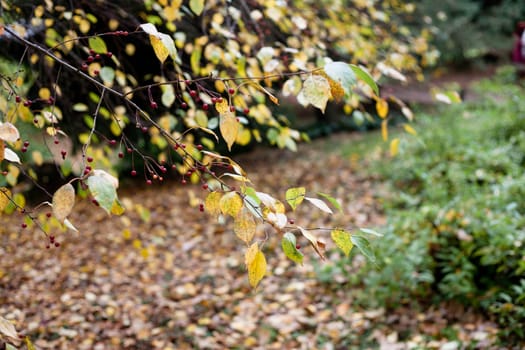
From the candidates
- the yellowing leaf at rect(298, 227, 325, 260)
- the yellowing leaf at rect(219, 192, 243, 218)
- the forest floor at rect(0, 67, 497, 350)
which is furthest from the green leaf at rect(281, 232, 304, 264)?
the forest floor at rect(0, 67, 497, 350)

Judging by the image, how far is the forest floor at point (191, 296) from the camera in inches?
119

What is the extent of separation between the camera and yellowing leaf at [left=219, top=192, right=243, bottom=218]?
1186 mm

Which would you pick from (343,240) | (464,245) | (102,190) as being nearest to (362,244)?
(343,240)

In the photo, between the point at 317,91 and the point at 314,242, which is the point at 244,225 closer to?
the point at 314,242

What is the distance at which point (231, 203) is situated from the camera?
1194mm

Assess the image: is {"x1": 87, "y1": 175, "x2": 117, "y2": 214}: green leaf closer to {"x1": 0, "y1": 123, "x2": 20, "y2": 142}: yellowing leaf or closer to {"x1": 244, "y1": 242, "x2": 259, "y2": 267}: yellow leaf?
{"x1": 0, "y1": 123, "x2": 20, "y2": 142}: yellowing leaf

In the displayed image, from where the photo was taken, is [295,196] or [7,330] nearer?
[7,330]

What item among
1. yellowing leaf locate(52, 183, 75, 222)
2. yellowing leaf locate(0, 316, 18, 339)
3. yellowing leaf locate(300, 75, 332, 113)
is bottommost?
yellowing leaf locate(0, 316, 18, 339)

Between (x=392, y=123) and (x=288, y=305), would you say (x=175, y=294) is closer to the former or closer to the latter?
(x=288, y=305)

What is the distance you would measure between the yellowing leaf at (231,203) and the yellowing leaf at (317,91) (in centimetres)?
32

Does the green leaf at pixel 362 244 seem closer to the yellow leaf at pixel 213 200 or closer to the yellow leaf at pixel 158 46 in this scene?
the yellow leaf at pixel 213 200

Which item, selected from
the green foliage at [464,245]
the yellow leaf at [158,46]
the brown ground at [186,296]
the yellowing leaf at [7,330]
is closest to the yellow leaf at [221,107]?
the yellow leaf at [158,46]

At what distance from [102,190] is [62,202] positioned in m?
0.13

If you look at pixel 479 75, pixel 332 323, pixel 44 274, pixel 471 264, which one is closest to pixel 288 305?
pixel 332 323
